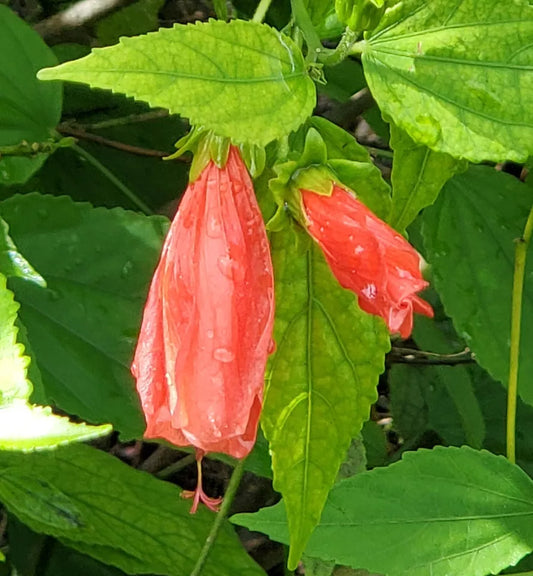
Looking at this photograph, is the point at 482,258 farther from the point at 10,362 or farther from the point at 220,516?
the point at 10,362

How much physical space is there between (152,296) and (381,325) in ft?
0.43

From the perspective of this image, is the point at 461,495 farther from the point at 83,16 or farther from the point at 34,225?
the point at 83,16

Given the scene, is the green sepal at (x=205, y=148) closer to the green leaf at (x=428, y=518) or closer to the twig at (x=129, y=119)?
the green leaf at (x=428, y=518)

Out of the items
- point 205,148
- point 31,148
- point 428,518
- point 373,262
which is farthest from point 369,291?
point 31,148

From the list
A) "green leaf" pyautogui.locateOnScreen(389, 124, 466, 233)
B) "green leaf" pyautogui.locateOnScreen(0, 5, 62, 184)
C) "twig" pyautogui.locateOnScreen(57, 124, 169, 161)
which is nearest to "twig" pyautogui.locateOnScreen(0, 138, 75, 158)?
"green leaf" pyautogui.locateOnScreen(0, 5, 62, 184)

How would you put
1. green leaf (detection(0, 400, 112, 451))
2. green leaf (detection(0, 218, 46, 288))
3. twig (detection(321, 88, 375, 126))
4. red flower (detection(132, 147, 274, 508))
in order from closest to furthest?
green leaf (detection(0, 400, 112, 451)) < red flower (detection(132, 147, 274, 508)) < green leaf (detection(0, 218, 46, 288)) < twig (detection(321, 88, 375, 126))

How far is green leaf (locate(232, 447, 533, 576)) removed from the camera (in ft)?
2.09

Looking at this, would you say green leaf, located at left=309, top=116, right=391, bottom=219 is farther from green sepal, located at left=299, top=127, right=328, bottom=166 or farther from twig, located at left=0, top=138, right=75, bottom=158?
twig, located at left=0, top=138, right=75, bottom=158

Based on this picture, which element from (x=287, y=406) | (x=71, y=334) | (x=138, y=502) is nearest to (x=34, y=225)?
(x=71, y=334)

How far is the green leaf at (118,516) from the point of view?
0.76 meters

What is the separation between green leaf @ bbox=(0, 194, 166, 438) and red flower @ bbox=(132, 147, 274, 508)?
0.97ft

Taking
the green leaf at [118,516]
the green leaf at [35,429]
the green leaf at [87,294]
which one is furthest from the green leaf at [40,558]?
the green leaf at [35,429]

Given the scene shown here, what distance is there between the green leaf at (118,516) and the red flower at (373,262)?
0.38 m

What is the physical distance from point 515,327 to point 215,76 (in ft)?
1.39
